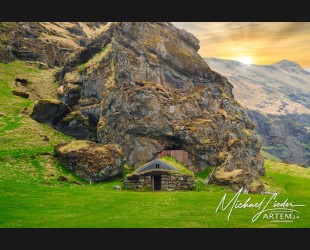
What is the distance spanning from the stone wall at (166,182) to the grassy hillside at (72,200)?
82.3 inches

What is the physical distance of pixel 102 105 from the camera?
7906 cm

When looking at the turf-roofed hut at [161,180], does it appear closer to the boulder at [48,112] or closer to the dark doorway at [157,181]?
the dark doorway at [157,181]

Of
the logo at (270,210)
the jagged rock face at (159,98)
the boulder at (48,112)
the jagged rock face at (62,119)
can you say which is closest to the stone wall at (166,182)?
the jagged rock face at (159,98)

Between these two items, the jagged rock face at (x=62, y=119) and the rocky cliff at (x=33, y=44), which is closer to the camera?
the jagged rock face at (x=62, y=119)

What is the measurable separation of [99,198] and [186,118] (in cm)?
3420

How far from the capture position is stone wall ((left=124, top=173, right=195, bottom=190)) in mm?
59406

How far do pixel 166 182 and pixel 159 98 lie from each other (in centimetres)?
2133

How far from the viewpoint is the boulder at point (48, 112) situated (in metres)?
80.9

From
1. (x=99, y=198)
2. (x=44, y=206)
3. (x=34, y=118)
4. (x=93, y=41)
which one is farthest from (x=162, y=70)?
(x=44, y=206)

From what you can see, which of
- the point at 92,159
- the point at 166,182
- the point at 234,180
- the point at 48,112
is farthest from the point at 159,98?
the point at 48,112

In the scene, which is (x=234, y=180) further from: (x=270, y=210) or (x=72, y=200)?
(x=72, y=200)

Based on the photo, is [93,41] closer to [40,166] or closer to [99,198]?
[40,166]

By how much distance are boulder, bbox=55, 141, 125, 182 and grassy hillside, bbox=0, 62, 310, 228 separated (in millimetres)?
1582

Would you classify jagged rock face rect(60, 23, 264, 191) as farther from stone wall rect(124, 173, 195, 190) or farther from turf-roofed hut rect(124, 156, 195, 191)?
stone wall rect(124, 173, 195, 190)
